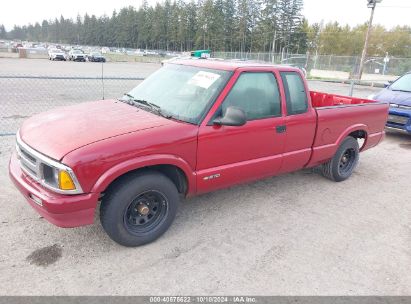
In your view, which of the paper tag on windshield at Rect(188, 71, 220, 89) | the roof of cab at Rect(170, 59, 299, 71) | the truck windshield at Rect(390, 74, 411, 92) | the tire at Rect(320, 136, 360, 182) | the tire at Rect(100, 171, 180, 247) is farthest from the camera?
the truck windshield at Rect(390, 74, 411, 92)

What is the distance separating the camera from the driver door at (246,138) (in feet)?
12.2

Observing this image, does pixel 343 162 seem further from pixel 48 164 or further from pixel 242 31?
pixel 242 31

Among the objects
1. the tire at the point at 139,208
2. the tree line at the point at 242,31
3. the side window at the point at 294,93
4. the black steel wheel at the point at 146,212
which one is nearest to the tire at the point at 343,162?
the side window at the point at 294,93

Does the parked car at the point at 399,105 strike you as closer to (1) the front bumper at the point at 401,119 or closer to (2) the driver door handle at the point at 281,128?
(1) the front bumper at the point at 401,119

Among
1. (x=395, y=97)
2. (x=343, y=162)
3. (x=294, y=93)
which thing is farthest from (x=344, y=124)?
(x=395, y=97)

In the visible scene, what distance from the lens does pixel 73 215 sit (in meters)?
3.03

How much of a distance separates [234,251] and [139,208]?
106 centimetres

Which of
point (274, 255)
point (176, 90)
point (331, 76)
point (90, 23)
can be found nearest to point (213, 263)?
point (274, 255)

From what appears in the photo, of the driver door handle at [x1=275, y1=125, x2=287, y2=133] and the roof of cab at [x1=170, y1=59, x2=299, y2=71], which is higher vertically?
the roof of cab at [x1=170, y1=59, x2=299, y2=71]

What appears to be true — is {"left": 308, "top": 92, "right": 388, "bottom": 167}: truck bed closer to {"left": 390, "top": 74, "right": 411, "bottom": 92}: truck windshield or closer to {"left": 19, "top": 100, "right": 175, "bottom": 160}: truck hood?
{"left": 19, "top": 100, "right": 175, "bottom": 160}: truck hood

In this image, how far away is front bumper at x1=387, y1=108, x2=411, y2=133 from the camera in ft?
26.9

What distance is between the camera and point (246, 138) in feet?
13.1

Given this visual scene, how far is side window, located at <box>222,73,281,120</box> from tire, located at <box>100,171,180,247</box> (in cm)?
106

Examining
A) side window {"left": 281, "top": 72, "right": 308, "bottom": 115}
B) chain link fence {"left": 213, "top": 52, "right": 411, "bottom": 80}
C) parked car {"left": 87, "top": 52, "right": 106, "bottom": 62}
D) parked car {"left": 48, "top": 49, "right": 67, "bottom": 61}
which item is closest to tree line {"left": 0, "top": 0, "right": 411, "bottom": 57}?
chain link fence {"left": 213, "top": 52, "right": 411, "bottom": 80}
